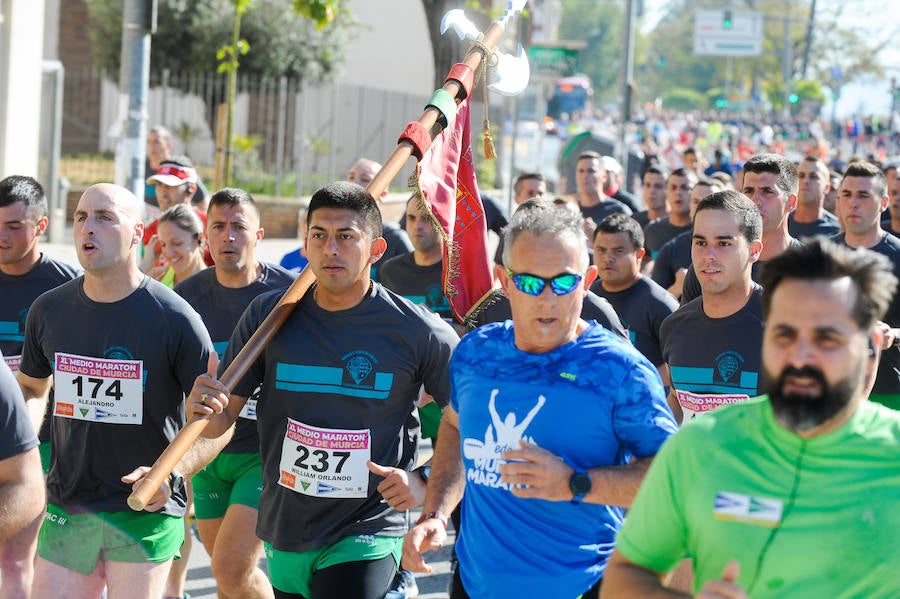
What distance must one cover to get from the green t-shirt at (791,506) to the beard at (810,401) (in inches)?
3.4

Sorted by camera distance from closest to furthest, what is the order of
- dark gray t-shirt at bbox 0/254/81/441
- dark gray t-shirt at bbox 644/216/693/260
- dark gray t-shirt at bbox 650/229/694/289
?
dark gray t-shirt at bbox 0/254/81/441 < dark gray t-shirt at bbox 650/229/694/289 < dark gray t-shirt at bbox 644/216/693/260

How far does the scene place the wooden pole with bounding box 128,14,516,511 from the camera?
166 inches

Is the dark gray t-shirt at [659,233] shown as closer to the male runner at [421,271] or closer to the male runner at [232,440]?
the male runner at [421,271]

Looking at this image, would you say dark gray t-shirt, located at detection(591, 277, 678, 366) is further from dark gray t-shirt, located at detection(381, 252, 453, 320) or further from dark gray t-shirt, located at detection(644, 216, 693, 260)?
dark gray t-shirt, located at detection(644, 216, 693, 260)

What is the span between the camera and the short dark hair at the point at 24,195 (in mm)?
6387

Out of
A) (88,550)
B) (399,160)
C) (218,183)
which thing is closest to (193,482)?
(88,550)

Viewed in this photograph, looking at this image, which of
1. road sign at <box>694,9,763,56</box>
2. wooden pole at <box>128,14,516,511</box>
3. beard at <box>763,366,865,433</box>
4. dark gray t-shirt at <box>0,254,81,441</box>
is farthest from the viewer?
road sign at <box>694,9,763,56</box>

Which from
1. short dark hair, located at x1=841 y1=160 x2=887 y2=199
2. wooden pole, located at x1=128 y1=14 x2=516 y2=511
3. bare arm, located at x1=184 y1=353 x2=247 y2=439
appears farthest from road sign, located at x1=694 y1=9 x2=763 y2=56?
bare arm, located at x1=184 y1=353 x2=247 y2=439

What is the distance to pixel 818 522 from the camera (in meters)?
2.71

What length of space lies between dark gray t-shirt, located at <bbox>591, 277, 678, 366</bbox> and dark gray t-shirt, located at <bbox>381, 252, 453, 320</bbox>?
1.50 m

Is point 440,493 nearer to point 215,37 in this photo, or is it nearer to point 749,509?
point 749,509

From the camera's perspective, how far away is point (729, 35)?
261 feet

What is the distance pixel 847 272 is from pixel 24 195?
471 cm

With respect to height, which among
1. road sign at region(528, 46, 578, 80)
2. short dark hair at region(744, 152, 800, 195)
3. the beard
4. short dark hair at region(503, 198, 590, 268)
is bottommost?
the beard
